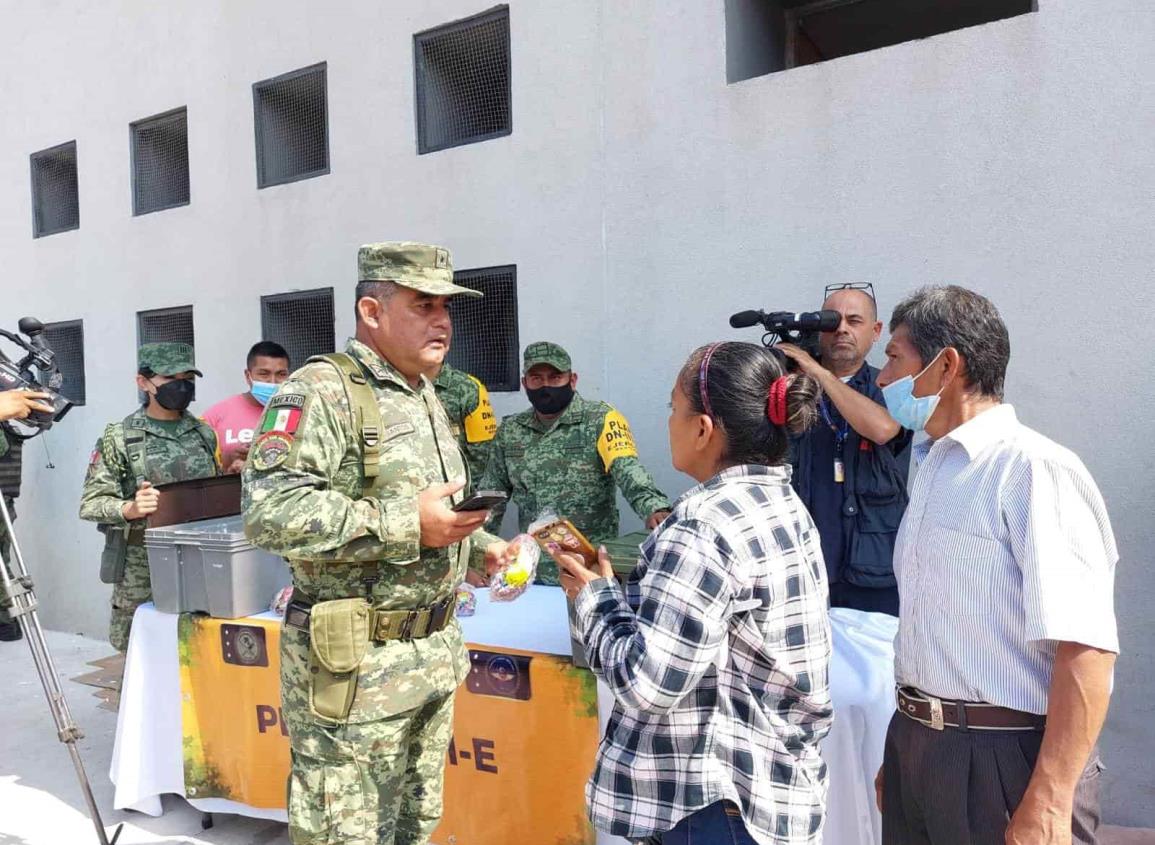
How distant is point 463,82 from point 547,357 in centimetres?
210

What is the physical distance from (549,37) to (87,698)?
4.73m

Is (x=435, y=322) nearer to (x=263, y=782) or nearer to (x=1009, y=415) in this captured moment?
(x=1009, y=415)

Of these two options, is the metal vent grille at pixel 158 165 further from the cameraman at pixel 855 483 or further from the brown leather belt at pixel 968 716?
the brown leather belt at pixel 968 716

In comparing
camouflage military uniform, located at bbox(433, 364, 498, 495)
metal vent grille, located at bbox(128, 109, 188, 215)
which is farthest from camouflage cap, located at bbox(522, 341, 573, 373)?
metal vent grille, located at bbox(128, 109, 188, 215)

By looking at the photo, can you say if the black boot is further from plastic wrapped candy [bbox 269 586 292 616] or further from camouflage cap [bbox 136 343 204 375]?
plastic wrapped candy [bbox 269 586 292 616]

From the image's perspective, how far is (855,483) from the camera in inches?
108

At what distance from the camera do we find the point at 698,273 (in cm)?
392

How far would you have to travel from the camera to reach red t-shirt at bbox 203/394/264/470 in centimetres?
444

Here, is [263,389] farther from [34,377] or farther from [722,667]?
[722,667]

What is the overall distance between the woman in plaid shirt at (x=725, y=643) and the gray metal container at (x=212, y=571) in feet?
7.24

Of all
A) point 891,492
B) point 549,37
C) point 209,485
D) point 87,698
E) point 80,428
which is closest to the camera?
point 891,492

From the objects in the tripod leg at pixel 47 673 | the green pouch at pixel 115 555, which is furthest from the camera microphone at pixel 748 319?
the green pouch at pixel 115 555

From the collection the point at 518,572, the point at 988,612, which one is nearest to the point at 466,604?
the point at 518,572

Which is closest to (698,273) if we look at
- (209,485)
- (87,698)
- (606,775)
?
(209,485)
